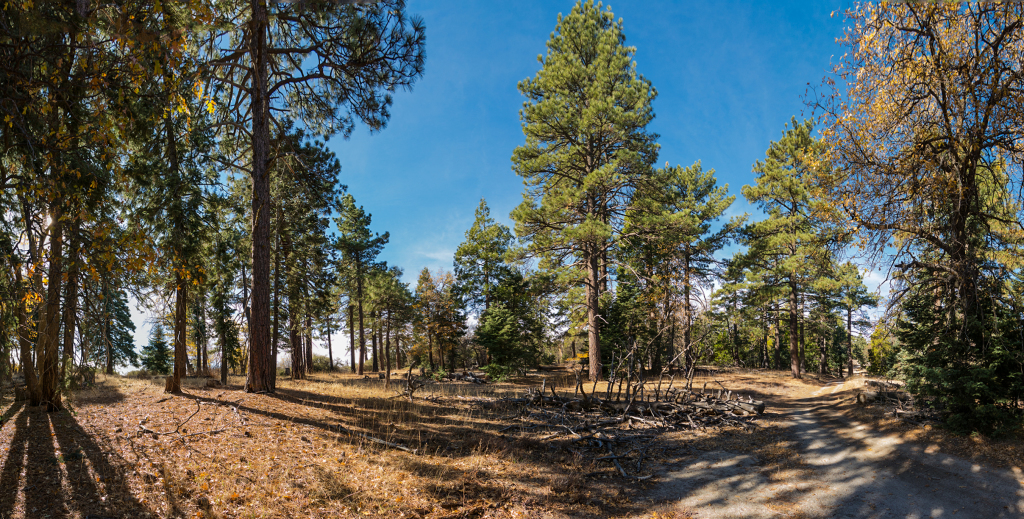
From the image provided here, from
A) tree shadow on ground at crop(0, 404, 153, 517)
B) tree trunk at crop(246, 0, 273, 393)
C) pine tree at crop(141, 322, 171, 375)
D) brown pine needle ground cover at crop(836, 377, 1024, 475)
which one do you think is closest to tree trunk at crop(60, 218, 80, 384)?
tree shadow on ground at crop(0, 404, 153, 517)

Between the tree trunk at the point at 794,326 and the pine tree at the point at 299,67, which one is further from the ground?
the pine tree at the point at 299,67

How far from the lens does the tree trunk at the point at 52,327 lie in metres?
4.65

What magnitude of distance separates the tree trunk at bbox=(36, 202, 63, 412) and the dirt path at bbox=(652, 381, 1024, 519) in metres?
8.52

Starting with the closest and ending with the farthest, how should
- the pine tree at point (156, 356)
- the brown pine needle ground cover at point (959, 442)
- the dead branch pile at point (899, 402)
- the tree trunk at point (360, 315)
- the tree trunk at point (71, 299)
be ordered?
1. the tree trunk at point (71, 299)
2. the brown pine needle ground cover at point (959, 442)
3. the dead branch pile at point (899, 402)
4. the tree trunk at point (360, 315)
5. the pine tree at point (156, 356)

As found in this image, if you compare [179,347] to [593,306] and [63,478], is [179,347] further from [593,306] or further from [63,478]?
[593,306]

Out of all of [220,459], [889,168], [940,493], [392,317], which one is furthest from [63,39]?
[392,317]

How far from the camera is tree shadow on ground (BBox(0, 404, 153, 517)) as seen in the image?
4664 mm

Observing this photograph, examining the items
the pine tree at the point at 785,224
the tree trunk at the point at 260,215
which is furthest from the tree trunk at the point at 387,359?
the pine tree at the point at 785,224

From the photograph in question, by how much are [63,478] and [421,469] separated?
4.44 m

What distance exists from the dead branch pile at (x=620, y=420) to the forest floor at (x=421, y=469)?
30 centimetres

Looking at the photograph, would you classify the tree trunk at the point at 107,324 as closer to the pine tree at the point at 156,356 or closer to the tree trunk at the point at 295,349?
the tree trunk at the point at 295,349

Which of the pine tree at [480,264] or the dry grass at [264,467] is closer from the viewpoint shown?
the dry grass at [264,467]

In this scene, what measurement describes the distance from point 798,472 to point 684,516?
3290 mm

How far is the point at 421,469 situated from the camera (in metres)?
7.18
